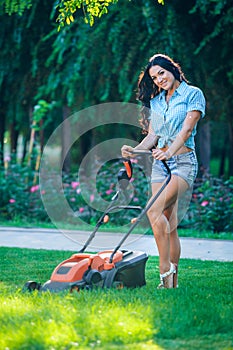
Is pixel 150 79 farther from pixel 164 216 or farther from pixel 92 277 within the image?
pixel 92 277

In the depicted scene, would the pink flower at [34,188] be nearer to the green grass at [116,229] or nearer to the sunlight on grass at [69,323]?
the green grass at [116,229]

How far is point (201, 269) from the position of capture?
7207mm

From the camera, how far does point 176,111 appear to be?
19.1 ft

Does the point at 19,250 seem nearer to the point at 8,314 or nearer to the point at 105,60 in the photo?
the point at 8,314

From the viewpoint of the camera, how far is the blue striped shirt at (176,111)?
19.0ft

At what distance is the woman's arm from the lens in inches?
215

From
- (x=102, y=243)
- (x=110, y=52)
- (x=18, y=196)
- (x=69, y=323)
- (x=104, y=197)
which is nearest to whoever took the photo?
(x=69, y=323)

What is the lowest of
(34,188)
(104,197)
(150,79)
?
(104,197)

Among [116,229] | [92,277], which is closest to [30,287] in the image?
[92,277]

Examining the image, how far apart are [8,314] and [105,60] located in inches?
337

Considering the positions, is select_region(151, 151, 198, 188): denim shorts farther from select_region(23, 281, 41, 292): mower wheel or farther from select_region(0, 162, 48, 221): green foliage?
select_region(0, 162, 48, 221): green foliage

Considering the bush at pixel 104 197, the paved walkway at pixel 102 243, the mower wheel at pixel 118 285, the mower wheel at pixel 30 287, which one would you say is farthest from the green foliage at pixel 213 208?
the mower wheel at pixel 30 287

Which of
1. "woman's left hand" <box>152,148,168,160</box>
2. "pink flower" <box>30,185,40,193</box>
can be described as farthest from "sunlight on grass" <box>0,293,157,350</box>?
"pink flower" <box>30,185,40,193</box>

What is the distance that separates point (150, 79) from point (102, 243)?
3.36 meters
